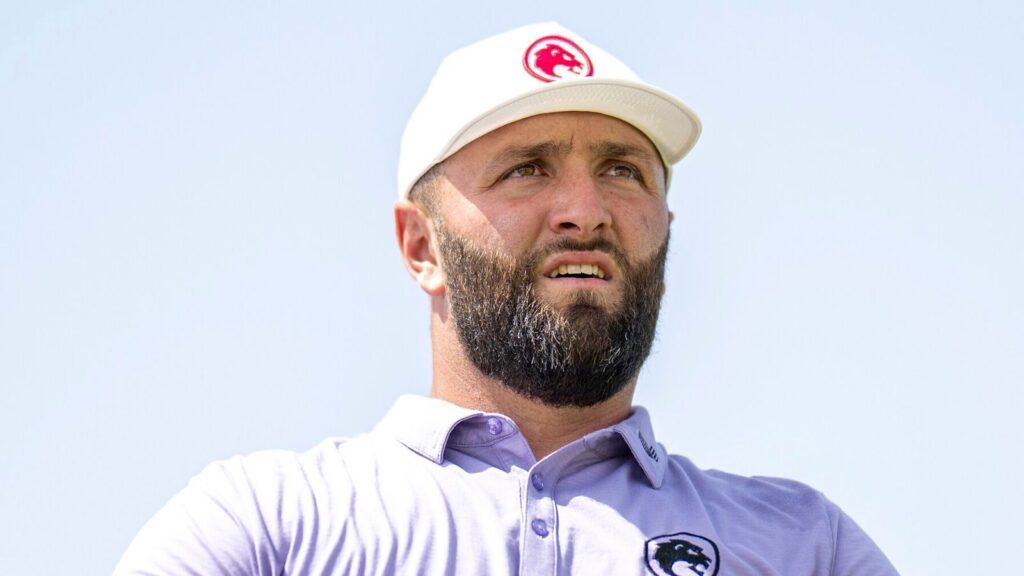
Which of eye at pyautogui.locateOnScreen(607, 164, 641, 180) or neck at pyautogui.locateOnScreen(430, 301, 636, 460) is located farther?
eye at pyautogui.locateOnScreen(607, 164, 641, 180)

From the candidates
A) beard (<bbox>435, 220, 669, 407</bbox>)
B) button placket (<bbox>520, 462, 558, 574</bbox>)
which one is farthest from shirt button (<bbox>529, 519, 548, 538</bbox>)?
beard (<bbox>435, 220, 669, 407</bbox>)

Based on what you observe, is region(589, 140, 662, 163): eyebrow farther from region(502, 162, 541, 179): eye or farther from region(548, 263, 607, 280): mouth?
region(548, 263, 607, 280): mouth

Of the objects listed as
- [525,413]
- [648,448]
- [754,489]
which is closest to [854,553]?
[754,489]

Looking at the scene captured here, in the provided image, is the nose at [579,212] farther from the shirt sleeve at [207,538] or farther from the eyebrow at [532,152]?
the shirt sleeve at [207,538]

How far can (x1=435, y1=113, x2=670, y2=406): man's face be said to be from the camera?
4172 mm

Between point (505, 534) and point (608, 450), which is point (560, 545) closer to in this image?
point (505, 534)

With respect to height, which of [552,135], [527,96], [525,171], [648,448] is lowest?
[648,448]

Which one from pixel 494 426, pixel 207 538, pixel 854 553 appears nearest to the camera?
pixel 207 538

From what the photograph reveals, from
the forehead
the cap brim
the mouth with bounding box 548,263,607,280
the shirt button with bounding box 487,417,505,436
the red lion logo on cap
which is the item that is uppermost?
the red lion logo on cap

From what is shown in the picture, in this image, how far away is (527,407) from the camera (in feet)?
14.0

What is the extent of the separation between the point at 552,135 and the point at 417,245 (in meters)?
0.68

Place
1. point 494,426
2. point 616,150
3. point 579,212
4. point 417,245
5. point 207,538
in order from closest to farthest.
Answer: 1. point 207,538
2. point 494,426
3. point 579,212
4. point 616,150
5. point 417,245

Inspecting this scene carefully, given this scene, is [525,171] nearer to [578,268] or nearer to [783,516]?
[578,268]

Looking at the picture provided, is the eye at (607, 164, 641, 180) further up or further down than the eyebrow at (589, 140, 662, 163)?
further down
